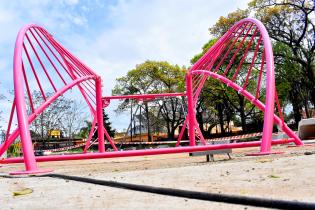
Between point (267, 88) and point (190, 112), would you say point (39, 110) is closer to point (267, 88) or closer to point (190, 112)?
point (190, 112)

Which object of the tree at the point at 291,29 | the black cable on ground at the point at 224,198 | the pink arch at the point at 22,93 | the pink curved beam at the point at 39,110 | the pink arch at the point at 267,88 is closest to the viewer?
the black cable on ground at the point at 224,198

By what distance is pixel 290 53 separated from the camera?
31.8 metres

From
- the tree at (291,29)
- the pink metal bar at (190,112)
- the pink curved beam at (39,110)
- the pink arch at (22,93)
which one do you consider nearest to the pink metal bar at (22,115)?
the pink arch at (22,93)

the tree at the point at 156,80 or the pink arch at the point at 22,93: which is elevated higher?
the tree at the point at 156,80

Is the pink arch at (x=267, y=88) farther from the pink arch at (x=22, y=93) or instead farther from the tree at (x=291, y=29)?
the tree at (x=291, y=29)

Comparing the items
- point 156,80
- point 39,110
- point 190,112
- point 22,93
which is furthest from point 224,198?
point 156,80

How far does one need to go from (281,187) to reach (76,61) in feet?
37.7

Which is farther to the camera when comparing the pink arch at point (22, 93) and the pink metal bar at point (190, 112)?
the pink metal bar at point (190, 112)

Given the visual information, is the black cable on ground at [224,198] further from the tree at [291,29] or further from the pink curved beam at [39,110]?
the tree at [291,29]

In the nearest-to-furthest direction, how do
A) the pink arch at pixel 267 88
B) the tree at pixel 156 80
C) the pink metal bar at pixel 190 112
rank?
the pink arch at pixel 267 88
the pink metal bar at pixel 190 112
the tree at pixel 156 80

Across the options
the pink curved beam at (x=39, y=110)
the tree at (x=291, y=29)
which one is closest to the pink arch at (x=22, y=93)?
the pink curved beam at (x=39, y=110)

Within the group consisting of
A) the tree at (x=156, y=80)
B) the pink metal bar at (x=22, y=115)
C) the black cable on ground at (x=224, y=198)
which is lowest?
the black cable on ground at (x=224, y=198)

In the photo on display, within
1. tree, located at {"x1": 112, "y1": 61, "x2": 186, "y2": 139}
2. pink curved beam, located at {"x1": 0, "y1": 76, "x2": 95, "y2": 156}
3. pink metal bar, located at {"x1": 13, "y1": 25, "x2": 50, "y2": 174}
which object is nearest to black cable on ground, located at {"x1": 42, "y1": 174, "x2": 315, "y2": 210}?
pink metal bar, located at {"x1": 13, "y1": 25, "x2": 50, "y2": 174}

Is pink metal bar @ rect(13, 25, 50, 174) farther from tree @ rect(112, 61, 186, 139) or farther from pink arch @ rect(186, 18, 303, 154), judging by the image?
tree @ rect(112, 61, 186, 139)
